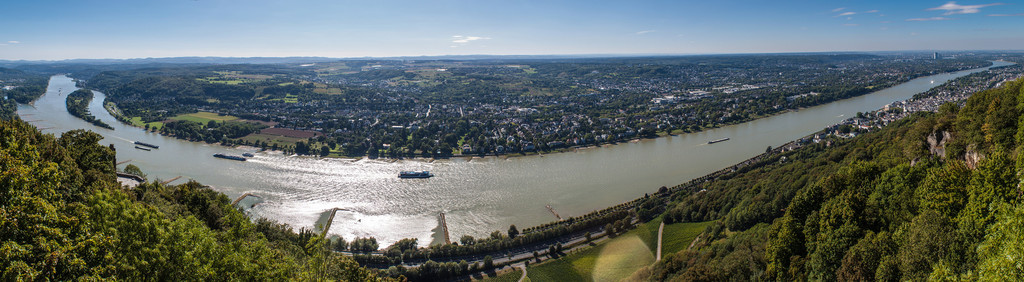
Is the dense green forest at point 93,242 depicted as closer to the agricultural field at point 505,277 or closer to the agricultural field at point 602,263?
the agricultural field at point 505,277

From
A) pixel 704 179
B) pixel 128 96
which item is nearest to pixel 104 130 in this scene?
pixel 128 96

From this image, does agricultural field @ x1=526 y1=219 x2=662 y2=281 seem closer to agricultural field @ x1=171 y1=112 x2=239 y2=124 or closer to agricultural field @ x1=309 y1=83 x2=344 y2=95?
agricultural field @ x1=171 y1=112 x2=239 y2=124

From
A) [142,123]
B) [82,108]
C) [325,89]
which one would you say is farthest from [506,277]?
[325,89]

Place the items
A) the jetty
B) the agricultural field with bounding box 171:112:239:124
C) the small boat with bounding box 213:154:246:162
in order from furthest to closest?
the agricultural field with bounding box 171:112:239:124 < the small boat with bounding box 213:154:246:162 < the jetty

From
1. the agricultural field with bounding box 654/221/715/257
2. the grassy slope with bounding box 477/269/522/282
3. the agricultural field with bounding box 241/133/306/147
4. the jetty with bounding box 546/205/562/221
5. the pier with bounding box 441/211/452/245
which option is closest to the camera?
the grassy slope with bounding box 477/269/522/282


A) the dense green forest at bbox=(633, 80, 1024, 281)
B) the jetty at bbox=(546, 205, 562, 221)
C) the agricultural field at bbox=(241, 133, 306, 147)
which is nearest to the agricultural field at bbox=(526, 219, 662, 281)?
the dense green forest at bbox=(633, 80, 1024, 281)

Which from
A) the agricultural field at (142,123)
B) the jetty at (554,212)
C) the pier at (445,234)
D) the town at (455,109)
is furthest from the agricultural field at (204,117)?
the jetty at (554,212)
